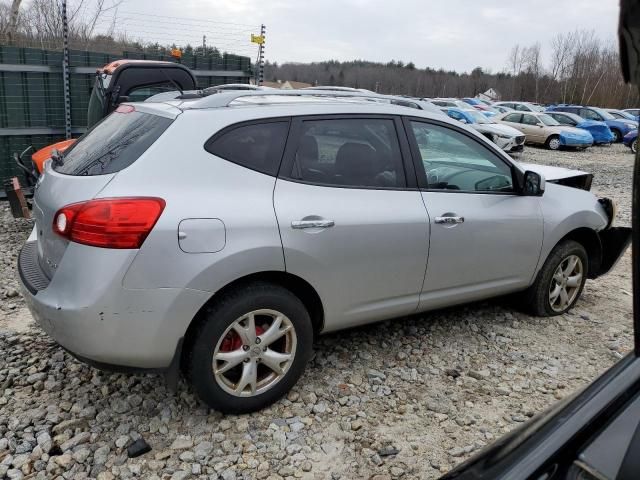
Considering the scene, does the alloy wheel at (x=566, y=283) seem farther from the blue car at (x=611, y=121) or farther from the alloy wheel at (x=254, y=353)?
the blue car at (x=611, y=121)

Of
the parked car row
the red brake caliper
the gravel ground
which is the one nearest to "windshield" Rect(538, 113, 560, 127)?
the parked car row

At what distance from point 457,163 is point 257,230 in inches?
69.0

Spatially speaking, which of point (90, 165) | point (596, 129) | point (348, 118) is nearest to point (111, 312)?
point (90, 165)

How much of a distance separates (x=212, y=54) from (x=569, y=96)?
5329cm

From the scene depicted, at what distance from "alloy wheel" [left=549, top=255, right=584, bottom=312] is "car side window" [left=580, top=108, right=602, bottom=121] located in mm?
25429

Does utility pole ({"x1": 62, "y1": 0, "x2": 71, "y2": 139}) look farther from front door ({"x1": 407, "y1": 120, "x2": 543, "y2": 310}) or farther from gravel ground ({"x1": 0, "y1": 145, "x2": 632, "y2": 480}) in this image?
front door ({"x1": 407, "y1": 120, "x2": 543, "y2": 310})

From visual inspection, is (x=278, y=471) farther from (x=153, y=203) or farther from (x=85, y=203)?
(x=85, y=203)

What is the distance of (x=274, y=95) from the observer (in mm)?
3543

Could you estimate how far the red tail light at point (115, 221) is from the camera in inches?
100.0

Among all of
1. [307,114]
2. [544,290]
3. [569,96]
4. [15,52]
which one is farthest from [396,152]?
[569,96]

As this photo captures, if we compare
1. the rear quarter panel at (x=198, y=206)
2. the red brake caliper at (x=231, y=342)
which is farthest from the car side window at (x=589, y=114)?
the red brake caliper at (x=231, y=342)

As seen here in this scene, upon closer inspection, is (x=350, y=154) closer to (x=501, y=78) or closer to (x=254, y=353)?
(x=254, y=353)

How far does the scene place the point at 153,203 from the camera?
2.60 m

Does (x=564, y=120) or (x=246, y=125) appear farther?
(x=564, y=120)
